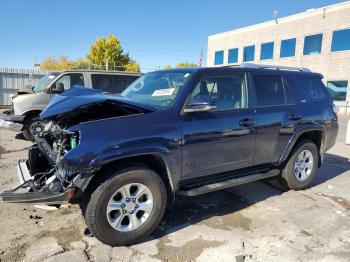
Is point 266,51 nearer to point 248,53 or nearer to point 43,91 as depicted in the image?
point 248,53

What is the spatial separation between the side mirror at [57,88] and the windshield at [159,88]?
4.33 meters

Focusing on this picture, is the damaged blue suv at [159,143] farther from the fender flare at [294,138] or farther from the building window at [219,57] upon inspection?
the building window at [219,57]

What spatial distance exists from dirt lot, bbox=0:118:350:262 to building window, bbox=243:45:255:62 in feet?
93.5

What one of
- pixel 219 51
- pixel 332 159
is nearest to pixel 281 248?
pixel 332 159

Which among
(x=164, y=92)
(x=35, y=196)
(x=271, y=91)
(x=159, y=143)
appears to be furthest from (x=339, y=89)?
(x=35, y=196)

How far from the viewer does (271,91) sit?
481 cm

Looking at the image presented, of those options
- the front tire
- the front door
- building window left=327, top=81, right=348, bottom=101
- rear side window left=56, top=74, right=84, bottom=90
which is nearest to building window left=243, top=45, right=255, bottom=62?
building window left=327, top=81, right=348, bottom=101

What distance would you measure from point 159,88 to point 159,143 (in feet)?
3.54

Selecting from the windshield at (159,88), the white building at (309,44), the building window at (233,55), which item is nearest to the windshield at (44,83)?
the windshield at (159,88)

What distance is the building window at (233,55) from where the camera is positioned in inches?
1329

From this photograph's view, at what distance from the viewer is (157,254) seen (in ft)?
10.8

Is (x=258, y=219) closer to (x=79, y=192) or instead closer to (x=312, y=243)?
(x=312, y=243)

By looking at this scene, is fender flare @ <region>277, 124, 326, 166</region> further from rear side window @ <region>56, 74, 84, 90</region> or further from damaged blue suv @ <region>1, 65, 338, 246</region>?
rear side window @ <region>56, 74, 84, 90</region>

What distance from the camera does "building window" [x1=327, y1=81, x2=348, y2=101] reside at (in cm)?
2427
